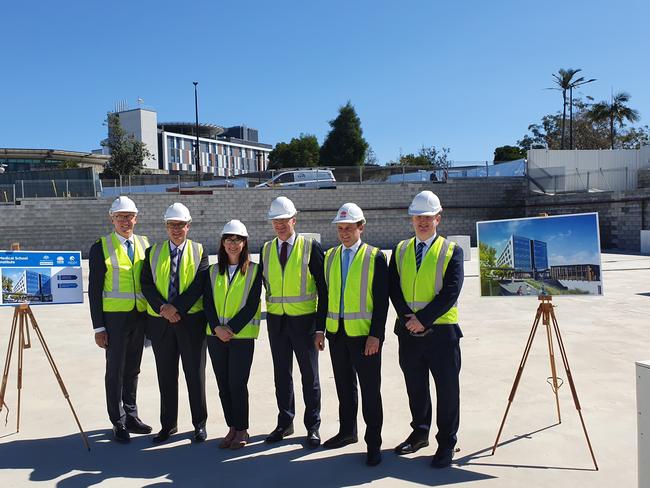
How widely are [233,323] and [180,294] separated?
51 centimetres

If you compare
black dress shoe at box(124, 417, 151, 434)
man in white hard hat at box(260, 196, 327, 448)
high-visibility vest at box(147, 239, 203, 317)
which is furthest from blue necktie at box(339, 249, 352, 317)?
black dress shoe at box(124, 417, 151, 434)

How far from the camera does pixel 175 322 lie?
4.59 meters

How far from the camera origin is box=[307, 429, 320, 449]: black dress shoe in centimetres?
447

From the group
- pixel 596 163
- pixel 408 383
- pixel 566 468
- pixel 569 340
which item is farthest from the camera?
pixel 596 163

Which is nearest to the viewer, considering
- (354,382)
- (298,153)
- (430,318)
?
(430,318)

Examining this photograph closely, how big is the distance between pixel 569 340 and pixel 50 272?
669 centimetres

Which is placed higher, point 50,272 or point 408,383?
point 50,272

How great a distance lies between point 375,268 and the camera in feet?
14.0

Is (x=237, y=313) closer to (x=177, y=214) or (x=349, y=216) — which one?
(x=177, y=214)

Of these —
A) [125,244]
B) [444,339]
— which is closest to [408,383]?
[444,339]

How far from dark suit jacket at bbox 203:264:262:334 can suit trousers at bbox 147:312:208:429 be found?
0.18 metres

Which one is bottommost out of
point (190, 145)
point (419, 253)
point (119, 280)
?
point (119, 280)

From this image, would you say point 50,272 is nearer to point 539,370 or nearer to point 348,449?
point 348,449

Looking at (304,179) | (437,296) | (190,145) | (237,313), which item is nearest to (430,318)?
(437,296)
